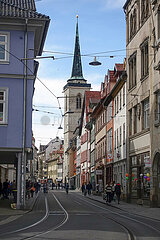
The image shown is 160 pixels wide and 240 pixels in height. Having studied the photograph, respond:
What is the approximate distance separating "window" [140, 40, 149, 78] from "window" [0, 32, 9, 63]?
10.7 metres

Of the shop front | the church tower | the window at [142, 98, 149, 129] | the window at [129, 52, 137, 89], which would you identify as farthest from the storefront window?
the church tower

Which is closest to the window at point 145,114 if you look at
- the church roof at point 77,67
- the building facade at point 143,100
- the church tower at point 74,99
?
the building facade at point 143,100

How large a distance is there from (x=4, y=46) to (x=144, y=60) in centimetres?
1142

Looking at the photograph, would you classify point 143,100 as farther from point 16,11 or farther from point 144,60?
point 16,11

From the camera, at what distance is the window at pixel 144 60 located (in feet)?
111

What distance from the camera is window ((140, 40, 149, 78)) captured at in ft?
111

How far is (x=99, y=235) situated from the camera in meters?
13.9

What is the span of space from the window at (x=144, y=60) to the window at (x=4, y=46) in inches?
422

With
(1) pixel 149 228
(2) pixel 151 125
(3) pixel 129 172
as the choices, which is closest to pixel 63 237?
(1) pixel 149 228

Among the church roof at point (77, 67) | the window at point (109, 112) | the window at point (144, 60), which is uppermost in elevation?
the church roof at point (77, 67)

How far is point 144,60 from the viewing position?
3456 centimetres

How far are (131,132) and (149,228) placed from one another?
22.5 metres

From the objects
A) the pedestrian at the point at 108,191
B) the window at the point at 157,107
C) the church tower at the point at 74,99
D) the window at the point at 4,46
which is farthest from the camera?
the church tower at the point at 74,99

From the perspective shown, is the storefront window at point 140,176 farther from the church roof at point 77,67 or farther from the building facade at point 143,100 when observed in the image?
the church roof at point 77,67
